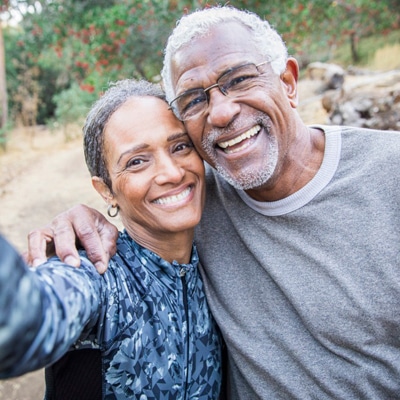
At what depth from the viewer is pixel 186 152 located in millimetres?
1785

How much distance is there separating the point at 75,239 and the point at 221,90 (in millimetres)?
886

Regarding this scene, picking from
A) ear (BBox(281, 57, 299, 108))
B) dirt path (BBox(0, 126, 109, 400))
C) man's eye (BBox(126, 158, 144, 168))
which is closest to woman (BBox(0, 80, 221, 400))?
man's eye (BBox(126, 158, 144, 168))

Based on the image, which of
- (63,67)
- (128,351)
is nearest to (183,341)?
(128,351)

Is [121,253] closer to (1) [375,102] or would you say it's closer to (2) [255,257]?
(2) [255,257]

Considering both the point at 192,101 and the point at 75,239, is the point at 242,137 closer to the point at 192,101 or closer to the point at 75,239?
the point at 192,101

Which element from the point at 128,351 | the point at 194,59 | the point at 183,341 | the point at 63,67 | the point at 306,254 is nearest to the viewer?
the point at 128,351

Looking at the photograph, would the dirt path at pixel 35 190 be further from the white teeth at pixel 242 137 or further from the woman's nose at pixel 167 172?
the white teeth at pixel 242 137

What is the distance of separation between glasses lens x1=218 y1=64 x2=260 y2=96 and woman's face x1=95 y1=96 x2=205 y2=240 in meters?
0.29

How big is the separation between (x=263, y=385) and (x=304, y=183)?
88cm

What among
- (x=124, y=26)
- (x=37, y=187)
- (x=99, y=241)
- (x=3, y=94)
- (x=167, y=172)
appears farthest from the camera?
(x=3, y=94)

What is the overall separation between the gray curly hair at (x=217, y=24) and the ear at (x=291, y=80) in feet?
0.25

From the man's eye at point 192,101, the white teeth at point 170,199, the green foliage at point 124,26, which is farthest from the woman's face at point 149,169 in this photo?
the green foliage at point 124,26

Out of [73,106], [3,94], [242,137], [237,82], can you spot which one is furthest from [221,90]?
[73,106]

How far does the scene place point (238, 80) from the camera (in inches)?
71.5
